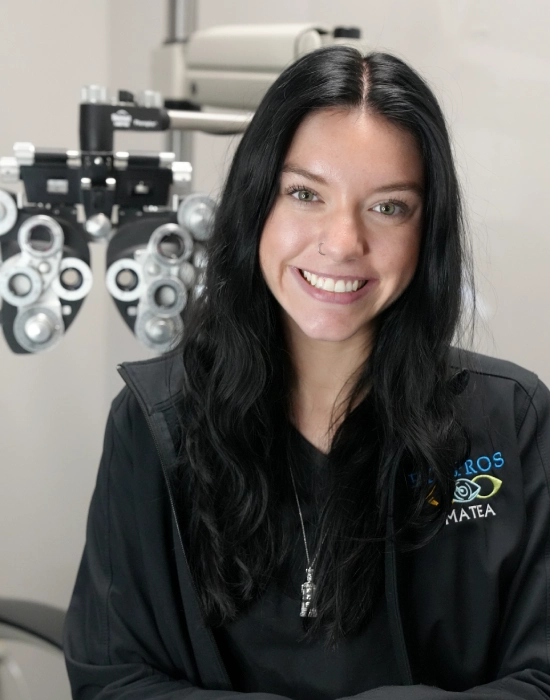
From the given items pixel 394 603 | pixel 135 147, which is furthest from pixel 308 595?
pixel 135 147

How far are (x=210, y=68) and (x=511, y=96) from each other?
667 millimetres

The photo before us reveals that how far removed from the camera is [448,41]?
6.94ft

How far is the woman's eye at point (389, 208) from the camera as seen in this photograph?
3.79 feet

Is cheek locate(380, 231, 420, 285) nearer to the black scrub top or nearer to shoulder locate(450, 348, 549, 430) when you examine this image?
shoulder locate(450, 348, 549, 430)

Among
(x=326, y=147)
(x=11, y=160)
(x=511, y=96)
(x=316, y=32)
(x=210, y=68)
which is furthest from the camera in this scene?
(x=511, y=96)

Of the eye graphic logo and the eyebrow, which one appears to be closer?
the eyebrow

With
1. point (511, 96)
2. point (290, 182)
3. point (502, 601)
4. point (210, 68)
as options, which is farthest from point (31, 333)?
point (511, 96)

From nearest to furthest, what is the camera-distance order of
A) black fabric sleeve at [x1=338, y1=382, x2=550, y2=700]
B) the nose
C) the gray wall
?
the nose
black fabric sleeve at [x1=338, y1=382, x2=550, y2=700]
the gray wall

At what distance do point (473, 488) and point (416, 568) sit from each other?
132 mm

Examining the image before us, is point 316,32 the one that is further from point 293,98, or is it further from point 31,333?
point 31,333

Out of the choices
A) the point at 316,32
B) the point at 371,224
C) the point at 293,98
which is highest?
the point at 316,32

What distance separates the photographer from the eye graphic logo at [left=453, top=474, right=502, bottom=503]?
1.25 metres

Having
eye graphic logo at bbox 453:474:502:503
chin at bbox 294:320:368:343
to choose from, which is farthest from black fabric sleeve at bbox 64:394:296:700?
eye graphic logo at bbox 453:474:502:503

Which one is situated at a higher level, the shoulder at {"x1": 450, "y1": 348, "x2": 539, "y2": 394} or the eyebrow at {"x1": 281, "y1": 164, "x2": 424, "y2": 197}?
the eyebrow at {"x1": 281, "y1": 164, "x2": 424, "y2": 197}
